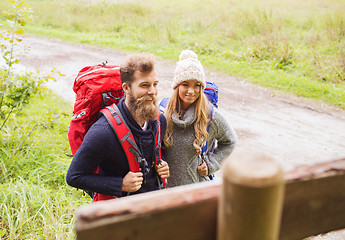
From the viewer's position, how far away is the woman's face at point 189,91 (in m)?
2.71

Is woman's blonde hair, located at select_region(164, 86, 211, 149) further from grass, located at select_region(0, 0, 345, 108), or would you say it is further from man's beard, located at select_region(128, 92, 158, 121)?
grass, located at select_region(0, 0, 345, 108)

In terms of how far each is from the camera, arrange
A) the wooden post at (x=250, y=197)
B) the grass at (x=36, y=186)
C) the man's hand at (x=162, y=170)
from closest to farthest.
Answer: the wooden post at (x=250, y=197) → the man's hand at (x=162, y=170) → the grass at (x=36, y=186)

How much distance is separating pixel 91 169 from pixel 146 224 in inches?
58.0

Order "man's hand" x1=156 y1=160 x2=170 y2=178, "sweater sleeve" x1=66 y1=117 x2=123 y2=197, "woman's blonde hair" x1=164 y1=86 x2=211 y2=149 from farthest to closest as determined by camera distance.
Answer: "woman's blonde hair" x1=164 y1=86 x2=211 y2=149, "man's hand" x1=156 y1=160 x2=170 y2=178, "sweater sleeve" x1=66 y1=117 x2=123 y2=197

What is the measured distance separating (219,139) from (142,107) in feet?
3.04

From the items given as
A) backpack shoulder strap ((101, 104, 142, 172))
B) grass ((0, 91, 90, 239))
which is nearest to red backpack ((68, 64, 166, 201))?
backpack shoulder strap ((101, 104, 142, 172))

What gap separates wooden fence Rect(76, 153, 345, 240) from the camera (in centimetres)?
70

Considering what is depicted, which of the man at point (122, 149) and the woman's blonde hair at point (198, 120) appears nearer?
the man at point (122, 149)

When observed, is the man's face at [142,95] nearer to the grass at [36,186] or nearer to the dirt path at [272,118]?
the grass at [36,186]

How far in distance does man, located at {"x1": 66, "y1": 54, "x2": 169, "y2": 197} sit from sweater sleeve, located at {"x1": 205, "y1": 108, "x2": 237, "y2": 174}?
1.90 ft

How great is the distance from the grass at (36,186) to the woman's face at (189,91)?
172cm

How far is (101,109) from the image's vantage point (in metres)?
2.32

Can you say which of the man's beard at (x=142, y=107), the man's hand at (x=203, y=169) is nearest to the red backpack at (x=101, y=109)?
the man's beard at (x=142, y=107)

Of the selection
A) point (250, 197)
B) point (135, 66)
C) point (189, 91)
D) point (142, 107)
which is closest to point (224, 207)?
point (250, 197)
